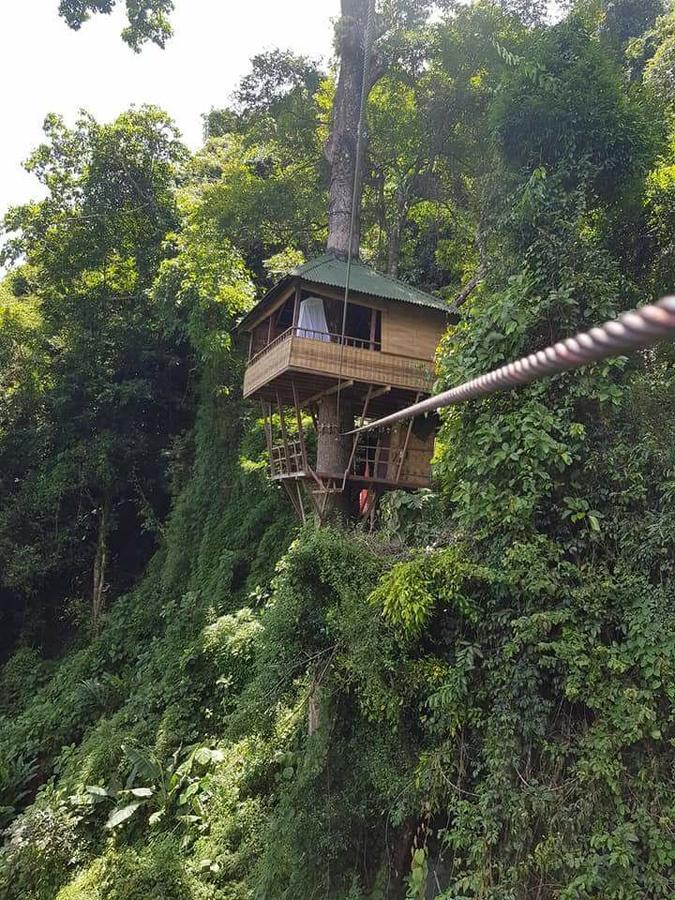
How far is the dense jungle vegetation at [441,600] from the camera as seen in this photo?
4.18 m

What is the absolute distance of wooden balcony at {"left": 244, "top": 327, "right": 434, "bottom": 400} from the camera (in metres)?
8.34

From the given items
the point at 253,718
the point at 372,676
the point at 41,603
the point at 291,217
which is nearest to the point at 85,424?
the point at 41,603

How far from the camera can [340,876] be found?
194 inches

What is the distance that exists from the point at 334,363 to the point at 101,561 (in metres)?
11.2

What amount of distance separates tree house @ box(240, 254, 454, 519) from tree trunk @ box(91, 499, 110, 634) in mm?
8248

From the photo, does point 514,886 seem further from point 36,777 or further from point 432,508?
point 36,777

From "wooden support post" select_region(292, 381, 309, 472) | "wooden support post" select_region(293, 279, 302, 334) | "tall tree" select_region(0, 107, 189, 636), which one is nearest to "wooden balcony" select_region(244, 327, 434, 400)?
"wooden support post" select_region(293, 279, 302, 334)

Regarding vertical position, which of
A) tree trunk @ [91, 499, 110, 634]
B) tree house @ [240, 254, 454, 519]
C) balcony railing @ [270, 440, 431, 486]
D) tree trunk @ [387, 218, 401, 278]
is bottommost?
tree trunk @ [91, 499, 110, 634]

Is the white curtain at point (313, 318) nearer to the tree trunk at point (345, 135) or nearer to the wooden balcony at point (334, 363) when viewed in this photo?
the wooden balcony at point (334, 363)

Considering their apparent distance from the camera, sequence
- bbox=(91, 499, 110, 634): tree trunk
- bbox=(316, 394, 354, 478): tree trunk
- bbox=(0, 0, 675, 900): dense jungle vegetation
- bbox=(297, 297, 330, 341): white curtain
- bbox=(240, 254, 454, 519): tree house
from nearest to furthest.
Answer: bbox=(0, 0, 675, 900): dense jungle vegetation → bbox=(240, 254, 454, 519): tree house → bbox=(297, 297, 330, 341): white curtain → bbox=(316, 394, 354, 478): tree trunk → bbox=(91, 499, 110, 634): tree trunk

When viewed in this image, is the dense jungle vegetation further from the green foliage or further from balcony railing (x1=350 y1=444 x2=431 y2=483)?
balcony railing (x1=350 y1=444 x2=431 y2=483)

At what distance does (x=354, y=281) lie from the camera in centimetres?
918

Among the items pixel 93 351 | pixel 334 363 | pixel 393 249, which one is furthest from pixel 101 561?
pixel 393 249

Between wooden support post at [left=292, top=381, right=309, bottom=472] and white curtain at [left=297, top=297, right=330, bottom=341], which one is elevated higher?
white curtain at [left=297, top=297, right=330, bottom=341]
